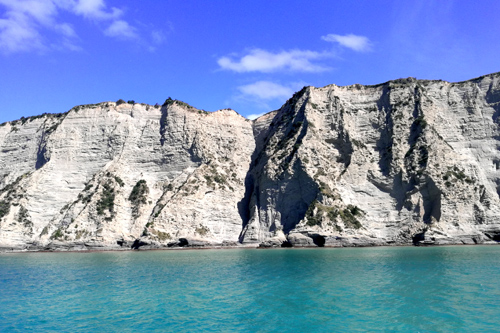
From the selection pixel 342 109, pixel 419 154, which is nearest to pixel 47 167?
pixel 342 109

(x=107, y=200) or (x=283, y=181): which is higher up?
(x=283, y=181)

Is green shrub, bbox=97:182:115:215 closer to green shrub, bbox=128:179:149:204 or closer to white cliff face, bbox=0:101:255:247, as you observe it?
white cliff face, bbox=0:101:255:247

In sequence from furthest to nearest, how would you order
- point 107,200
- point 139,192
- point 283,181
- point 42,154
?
point 42,154 < point 139,192 < point 107,200 < point 283,181

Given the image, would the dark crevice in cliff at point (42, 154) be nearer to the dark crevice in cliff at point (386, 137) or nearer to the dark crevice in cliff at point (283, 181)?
the dark crevice in cliff at point (283, 181)

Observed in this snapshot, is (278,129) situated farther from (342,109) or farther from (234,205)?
(234,205)

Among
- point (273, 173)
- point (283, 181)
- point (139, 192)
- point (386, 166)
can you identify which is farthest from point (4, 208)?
point (386, 166)

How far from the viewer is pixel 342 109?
253ft

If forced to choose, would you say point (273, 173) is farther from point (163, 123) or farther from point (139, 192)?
point (163, 123)

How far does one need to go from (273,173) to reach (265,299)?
51.8 metres

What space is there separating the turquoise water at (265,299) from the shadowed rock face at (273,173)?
104 ft

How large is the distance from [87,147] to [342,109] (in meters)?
52.5

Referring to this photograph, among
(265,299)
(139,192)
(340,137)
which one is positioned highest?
(340,137)

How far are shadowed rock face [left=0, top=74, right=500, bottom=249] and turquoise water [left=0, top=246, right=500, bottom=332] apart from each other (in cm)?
3158

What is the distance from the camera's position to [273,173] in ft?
234
